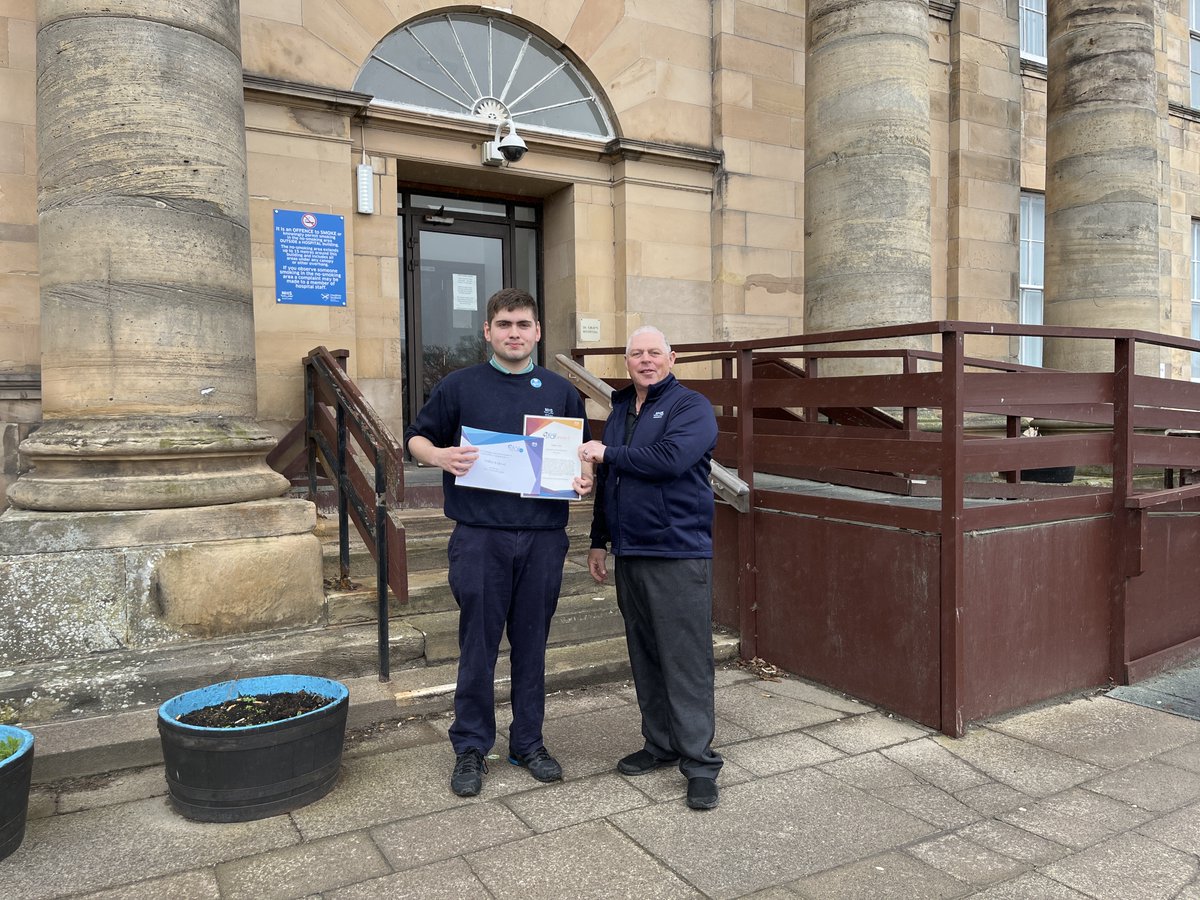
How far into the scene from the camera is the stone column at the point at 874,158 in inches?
294

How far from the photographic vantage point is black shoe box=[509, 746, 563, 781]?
11.7ft

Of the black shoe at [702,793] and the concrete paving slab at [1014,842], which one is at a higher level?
the black shoe at [702,793]

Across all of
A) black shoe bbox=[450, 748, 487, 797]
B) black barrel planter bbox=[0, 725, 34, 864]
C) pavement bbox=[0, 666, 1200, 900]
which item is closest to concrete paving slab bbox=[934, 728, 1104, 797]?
pavement bbox=[0, 666, 1200, 900]

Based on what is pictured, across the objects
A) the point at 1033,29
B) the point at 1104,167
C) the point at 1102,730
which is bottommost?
the point at 1102,730

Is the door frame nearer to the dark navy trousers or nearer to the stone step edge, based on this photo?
the stone step edge

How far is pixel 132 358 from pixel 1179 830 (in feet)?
16.3

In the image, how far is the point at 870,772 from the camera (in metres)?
3.74

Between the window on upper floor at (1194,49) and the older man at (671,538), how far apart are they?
14.4 m

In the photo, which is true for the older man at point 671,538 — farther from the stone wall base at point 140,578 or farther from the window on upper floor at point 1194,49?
the window on upper floor at point 1194,49

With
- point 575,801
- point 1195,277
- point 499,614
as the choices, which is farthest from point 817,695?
point 1195,277

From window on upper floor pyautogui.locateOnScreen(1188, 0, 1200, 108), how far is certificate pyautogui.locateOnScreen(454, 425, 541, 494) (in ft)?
48.9

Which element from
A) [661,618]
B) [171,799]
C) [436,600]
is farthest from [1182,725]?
[171,799]

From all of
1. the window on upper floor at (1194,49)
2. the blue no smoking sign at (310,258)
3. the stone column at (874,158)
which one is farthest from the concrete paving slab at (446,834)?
the window on upper floor at (1194,49)

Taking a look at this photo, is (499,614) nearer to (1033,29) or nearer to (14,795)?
(14,795)
